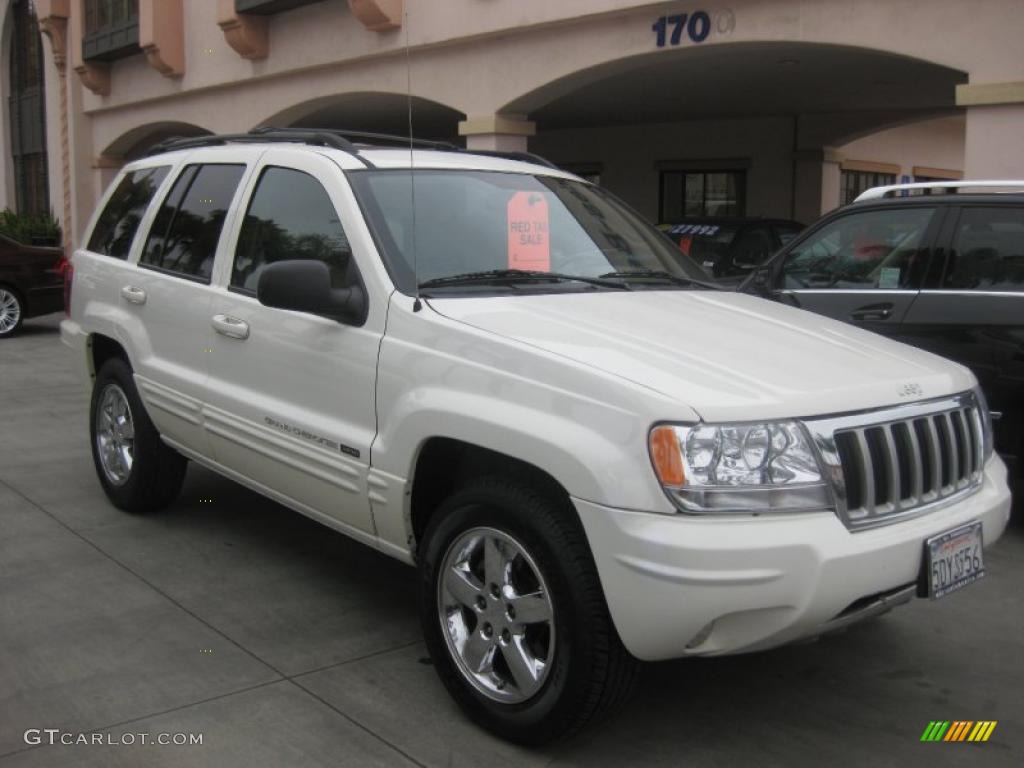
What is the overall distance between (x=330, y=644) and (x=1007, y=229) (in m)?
4.17

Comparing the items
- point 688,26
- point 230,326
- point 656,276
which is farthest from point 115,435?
point 688,26

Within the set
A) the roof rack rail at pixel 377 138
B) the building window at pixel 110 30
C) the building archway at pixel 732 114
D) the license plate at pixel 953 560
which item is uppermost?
the building window at pixel 110 30

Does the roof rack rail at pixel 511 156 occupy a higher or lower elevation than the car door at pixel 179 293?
higher

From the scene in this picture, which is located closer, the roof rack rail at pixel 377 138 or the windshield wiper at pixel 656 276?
the windshield wiper at pixel 656 276

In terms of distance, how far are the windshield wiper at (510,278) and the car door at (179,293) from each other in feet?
4.65

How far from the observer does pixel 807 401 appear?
306 cm

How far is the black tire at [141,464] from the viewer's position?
552 centimetres

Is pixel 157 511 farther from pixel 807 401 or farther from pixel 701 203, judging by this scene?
pixel 701 203

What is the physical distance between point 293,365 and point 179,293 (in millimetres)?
1164

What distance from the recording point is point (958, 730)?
3562mm

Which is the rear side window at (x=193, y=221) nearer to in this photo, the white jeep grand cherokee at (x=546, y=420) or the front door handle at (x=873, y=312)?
the white jeep grand cherokee at (x=546, y=420)

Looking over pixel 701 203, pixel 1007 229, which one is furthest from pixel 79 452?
pixel 701 203

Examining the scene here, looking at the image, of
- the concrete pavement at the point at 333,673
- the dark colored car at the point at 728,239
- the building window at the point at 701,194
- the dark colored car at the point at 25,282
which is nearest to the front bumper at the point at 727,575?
the concrete pavement at the point at 333,673

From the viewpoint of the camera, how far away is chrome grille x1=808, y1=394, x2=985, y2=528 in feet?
10.1
